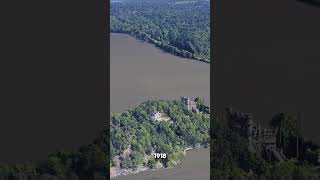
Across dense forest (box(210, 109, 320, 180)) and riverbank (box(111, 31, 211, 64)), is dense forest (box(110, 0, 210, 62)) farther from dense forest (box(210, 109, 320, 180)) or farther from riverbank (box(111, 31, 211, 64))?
dense forest (box(210, 109, 320, 180))

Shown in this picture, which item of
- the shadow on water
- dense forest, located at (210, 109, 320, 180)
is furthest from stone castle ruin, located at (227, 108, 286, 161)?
the shadow on water

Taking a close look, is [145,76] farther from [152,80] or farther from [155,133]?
[155,133]

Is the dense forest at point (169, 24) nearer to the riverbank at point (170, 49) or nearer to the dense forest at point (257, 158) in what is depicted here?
the riverbank at point (170, 49)

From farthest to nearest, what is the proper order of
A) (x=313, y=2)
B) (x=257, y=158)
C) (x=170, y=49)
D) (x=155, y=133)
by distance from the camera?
(x=170, y=49)
(x=155, y=133)
(x=257, y=158)
(x=313, y=2)

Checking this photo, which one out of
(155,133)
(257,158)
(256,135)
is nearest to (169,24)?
(155,133)
